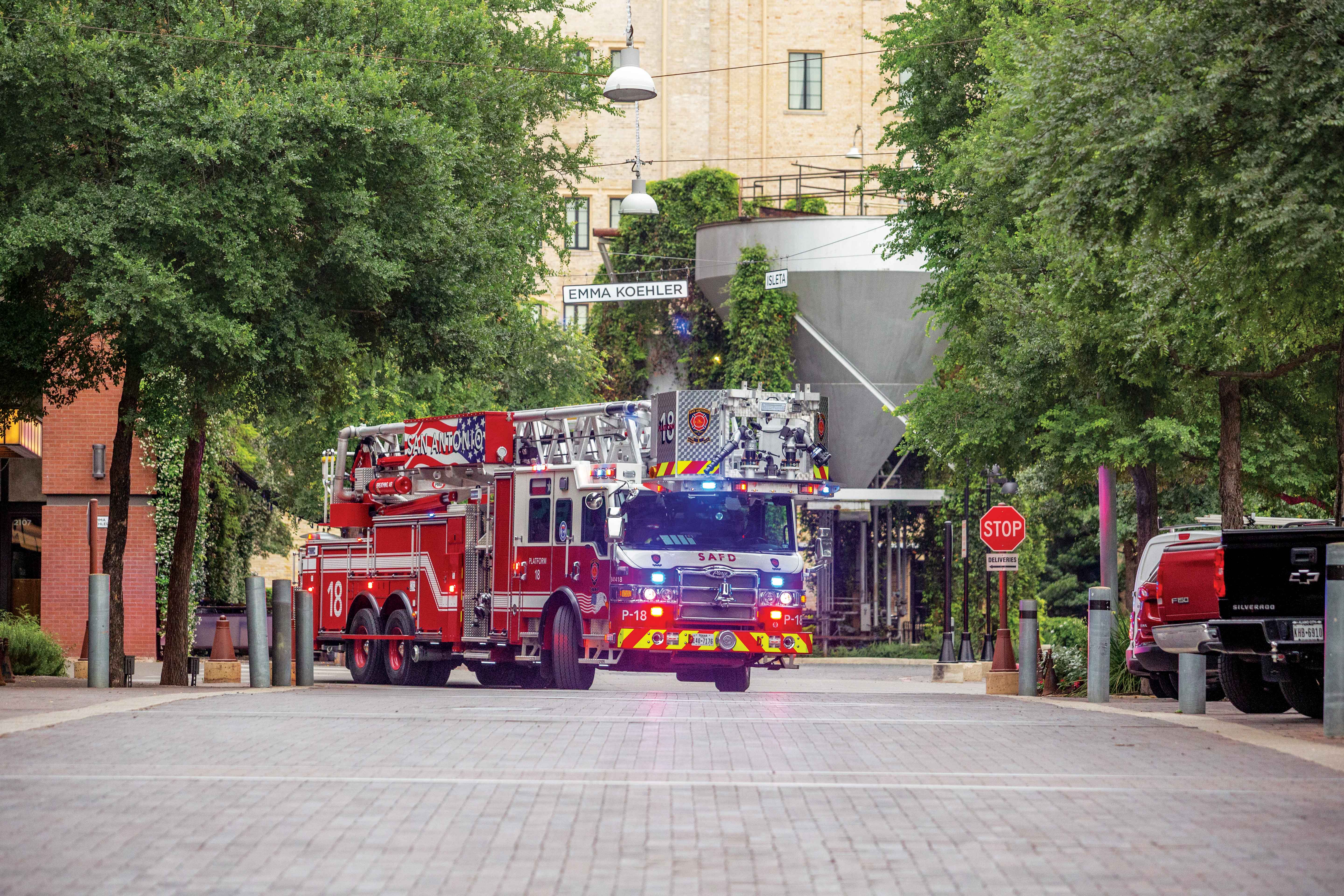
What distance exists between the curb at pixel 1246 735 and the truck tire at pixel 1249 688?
63 cm

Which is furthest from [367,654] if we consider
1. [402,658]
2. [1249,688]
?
[1249,688]

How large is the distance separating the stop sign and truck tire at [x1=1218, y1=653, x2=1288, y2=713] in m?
12.7

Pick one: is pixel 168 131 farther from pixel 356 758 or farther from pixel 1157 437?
pixel 1157 437

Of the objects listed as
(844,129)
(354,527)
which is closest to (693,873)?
(354,527)

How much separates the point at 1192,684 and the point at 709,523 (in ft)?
21.6

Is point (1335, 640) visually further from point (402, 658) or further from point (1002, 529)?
point (1002, 529)

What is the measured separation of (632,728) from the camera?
14688 mm

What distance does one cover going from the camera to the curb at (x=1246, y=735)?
41.0 ft

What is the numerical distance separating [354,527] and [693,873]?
67.1ft

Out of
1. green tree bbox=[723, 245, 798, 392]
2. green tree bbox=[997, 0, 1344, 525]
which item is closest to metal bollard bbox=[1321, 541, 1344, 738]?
green tree bbox=[997, 0, 1344, 525]

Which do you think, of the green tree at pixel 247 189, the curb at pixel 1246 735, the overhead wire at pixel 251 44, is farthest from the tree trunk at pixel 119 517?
the curb at pixel 1246 735

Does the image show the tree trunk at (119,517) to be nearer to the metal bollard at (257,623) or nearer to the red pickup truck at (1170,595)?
the metal bollard at (257,623)

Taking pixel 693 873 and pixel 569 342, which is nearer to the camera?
pixel 693 873

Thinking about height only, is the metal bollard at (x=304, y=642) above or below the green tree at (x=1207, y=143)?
below
